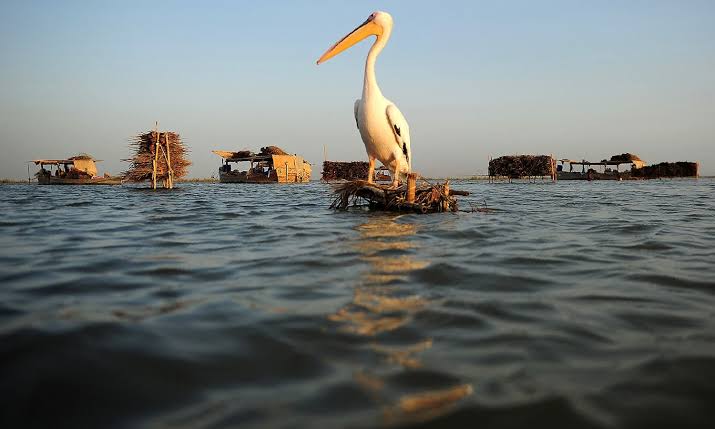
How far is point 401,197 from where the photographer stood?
8.53 metres

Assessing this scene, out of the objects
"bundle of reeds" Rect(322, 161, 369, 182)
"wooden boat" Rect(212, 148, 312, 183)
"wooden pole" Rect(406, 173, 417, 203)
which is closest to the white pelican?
"wooden pole" Rect(406, 173, 417, 203)

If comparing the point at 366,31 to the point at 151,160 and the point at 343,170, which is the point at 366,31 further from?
the point at 343,170

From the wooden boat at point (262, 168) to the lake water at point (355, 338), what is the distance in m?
36.2

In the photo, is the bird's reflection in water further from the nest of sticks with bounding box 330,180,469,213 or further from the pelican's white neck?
the pelican's white neck

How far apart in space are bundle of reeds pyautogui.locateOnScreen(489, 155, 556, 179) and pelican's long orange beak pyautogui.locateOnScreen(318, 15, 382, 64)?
128 ft

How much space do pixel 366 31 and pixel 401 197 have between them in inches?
120

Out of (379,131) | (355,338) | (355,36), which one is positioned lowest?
(355,338)

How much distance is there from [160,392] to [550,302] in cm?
207

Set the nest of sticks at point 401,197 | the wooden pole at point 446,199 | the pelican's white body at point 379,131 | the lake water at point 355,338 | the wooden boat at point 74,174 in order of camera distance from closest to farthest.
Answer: the lake water at point 355,338, the pelican's white body at point 379,131, the nest of sticks at point 401,197, the wooden pole at point 446,199, the wooden boat at point 74,174

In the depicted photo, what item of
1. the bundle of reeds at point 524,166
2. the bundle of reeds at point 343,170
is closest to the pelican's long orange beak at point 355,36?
the bundle of reeds at point 524,166

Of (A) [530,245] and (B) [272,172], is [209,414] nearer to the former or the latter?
(A) [530,245]

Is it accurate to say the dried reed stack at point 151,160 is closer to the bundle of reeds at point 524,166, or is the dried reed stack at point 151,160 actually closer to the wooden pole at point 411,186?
the wooden pole at point 411,186

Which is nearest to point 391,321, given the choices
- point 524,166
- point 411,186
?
point 411,186

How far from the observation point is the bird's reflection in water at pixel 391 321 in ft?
4.77
